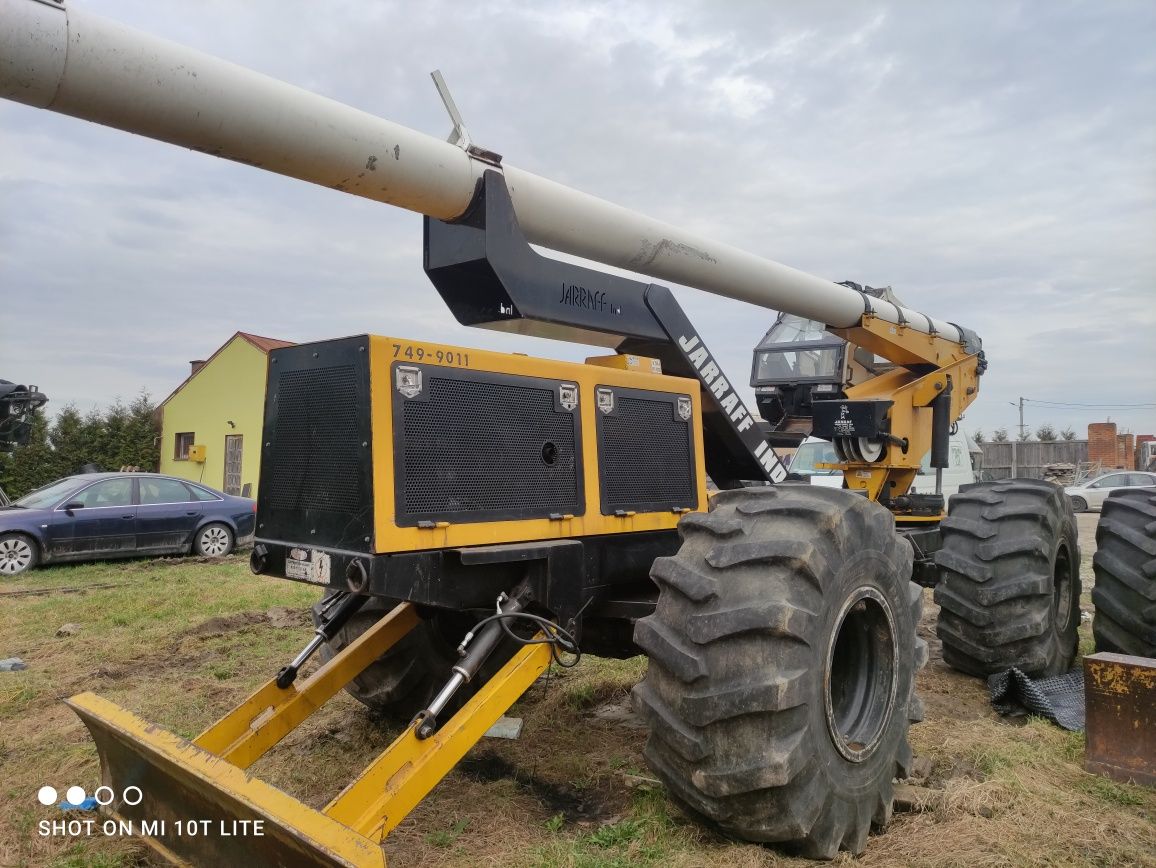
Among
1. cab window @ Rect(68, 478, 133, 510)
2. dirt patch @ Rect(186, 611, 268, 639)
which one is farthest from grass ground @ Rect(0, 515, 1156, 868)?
cab window @ Rect(68, 478, 133, 510)

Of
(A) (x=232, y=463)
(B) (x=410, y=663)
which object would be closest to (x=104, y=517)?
(B) (x=410, y=663)

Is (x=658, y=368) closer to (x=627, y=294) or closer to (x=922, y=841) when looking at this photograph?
(x=627, y=294)

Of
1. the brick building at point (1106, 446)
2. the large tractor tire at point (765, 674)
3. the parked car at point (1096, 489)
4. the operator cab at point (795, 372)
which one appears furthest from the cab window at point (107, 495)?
the brick building at point (1106, 446)

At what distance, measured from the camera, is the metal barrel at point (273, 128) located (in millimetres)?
2695

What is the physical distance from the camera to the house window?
29.5 m

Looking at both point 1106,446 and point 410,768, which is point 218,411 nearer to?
point 410,768

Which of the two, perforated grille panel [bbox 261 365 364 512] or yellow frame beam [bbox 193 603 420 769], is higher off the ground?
perforated grille panel [bbox 261 365 364 512]

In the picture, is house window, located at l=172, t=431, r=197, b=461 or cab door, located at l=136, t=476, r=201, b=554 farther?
house window, located at l=172, t=431, r=197, b=461

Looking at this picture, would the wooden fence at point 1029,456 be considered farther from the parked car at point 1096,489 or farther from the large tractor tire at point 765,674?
the large tractor tire at point 765,674

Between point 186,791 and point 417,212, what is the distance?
2.47 m

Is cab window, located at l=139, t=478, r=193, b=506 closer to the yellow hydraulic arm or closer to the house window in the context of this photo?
the yellow hydraulic arm

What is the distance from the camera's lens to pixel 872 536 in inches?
155

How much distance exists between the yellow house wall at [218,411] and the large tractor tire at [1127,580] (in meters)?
24.5

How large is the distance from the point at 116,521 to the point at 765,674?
1215 centimetres
